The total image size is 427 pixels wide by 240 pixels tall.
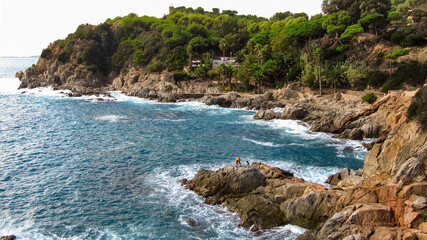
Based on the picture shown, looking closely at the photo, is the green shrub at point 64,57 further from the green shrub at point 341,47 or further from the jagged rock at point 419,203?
the jagged rock at point 419,203

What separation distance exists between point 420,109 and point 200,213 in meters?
19.7

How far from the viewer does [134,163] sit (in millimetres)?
38250

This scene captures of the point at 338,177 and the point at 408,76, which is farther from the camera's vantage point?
the point at 408,76

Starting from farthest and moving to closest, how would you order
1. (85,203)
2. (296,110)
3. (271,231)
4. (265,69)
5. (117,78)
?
1. (117,78)
2. (265,69)
3. (296,110)
4. (85,203)
5. (271,231)

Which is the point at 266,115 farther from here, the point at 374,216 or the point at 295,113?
the point at 374,216

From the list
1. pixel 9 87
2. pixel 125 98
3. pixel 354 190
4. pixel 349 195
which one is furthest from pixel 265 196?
pixel 9 87

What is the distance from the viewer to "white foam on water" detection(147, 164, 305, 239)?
76.2 feet

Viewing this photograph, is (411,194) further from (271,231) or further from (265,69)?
(265,69)

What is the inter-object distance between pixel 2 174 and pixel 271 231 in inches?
1218

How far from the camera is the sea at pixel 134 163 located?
24938mm

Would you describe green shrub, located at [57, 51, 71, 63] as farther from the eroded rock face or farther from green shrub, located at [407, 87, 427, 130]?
green shrub, located at [407, 87, 427, 130]

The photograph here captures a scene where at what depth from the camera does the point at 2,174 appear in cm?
3569

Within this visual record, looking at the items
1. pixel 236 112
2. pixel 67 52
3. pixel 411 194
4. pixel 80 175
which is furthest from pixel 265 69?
pixel 67 52

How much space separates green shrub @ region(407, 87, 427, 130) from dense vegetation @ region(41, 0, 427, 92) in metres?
40.3
